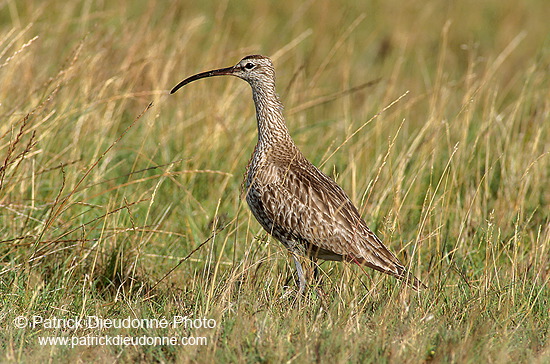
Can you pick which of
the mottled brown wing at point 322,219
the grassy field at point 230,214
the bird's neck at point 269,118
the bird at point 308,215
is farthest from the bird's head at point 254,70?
the mottled brown wing at point 322,219

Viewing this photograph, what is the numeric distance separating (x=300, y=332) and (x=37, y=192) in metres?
3.08

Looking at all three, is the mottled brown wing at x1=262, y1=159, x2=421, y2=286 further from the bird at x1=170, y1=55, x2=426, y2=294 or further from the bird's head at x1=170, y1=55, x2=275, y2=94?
the bird's head at x1=170, y1=55, x2=275, y2=94

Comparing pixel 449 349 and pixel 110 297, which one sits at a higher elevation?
pixel 449 349

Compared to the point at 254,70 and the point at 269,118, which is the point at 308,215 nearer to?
the point at 269,118

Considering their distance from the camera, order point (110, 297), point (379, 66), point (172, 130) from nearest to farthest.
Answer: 1. point (110, 297)
2. point (172, 130)
3. point (379, 66)

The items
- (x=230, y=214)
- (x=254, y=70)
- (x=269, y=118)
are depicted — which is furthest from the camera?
(x=230, y=214)

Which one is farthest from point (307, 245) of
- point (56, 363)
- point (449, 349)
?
point (56, 363)

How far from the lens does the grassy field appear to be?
4.08 meters

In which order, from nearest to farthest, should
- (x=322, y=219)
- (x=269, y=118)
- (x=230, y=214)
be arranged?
1. (x=322, y=219)
2. (x=269, y=118)
3. (x=230, y=214)

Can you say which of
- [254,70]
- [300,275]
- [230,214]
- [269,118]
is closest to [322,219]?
[300,275]

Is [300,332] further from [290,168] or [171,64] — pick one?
[171,64]

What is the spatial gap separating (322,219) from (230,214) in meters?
1.54

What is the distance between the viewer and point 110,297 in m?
5.19

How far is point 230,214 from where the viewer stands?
265 inches
